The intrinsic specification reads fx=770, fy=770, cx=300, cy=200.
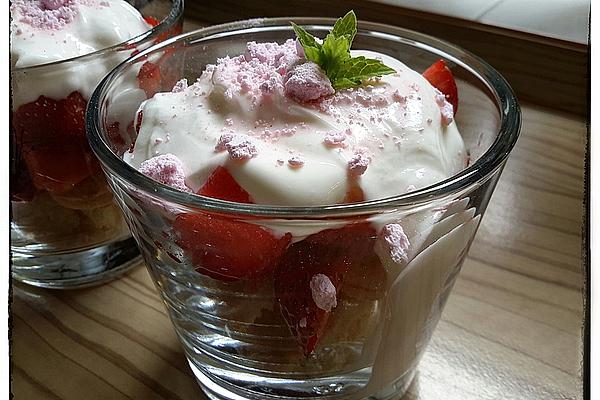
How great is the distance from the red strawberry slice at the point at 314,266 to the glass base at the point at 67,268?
0.27 meters

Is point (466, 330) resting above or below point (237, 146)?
below

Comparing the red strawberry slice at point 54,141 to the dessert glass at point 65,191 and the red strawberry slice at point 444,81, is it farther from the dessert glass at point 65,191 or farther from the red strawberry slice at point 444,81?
the red strawberry slice at point 444,81

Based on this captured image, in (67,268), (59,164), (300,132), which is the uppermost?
(300,132)

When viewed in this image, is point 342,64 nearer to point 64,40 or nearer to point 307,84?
point 307,84

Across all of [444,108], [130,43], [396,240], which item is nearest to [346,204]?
[396,240]

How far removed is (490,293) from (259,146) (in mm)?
269

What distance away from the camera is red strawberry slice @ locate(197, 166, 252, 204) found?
1.46 ft

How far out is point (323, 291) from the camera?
1.40ft

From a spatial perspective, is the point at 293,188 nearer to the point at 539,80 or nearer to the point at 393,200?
the point at 393,200

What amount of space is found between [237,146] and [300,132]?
0.04 m

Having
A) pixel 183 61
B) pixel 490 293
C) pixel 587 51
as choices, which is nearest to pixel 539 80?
pixel 587 51

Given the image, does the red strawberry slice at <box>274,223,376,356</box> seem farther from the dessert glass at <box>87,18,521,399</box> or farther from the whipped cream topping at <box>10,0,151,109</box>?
the whipped cream topping at <box>10,0,151,109</box>

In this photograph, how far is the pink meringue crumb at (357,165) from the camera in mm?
438

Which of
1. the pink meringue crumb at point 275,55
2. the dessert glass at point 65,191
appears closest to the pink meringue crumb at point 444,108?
the pink meringue crumb at point 275,55
